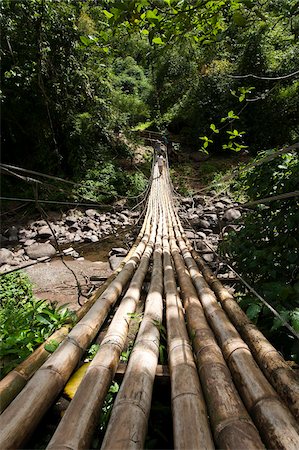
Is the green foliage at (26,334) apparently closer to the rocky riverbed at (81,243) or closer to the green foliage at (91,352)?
the green foliage at (91,352)

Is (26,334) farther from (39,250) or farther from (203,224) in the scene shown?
(203,224)

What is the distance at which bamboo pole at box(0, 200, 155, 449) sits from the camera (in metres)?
0.51

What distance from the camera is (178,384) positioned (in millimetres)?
607

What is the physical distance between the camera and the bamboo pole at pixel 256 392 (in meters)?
0.45

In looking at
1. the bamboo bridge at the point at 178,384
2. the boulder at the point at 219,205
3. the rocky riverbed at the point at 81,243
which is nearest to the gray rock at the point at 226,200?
the rocky riverbed at the point at 81,243

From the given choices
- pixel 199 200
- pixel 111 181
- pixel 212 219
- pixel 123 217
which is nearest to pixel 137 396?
pixel 212 219

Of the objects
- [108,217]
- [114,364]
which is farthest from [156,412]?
[108,217]

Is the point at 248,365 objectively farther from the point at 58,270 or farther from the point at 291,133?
the point at 291,133

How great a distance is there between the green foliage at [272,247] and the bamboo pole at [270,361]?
8cm

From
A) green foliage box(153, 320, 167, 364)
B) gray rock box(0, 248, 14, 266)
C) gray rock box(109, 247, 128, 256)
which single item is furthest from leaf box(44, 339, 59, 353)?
gray rock box(0, 248, 14, 266)

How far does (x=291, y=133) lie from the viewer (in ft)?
24.1

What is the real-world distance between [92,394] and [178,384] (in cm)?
20

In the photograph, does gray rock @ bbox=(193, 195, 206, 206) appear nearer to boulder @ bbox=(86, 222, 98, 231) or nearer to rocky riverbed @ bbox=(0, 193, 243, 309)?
rocky riverbed @ bbox=(0, 193, 243, 309)

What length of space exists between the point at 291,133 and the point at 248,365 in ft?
27.2
